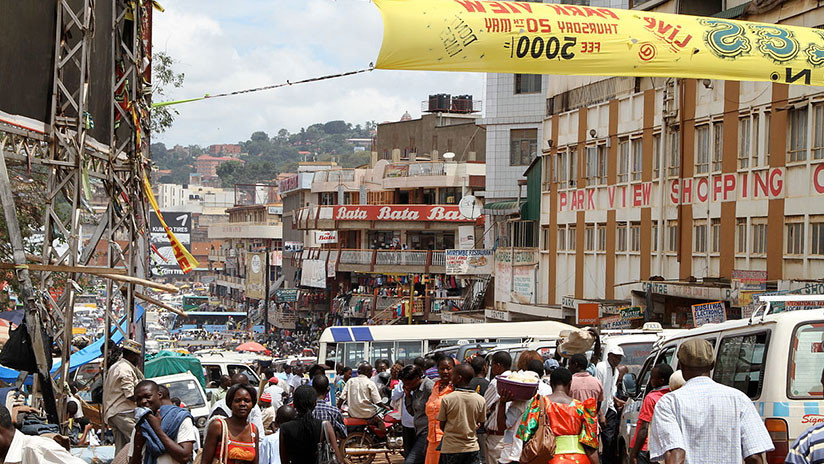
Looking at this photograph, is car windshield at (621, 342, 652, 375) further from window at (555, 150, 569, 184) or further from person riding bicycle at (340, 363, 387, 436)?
window at (555, 150, 569, 184)

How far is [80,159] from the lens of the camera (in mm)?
13492

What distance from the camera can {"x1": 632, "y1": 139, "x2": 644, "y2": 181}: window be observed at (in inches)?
1249

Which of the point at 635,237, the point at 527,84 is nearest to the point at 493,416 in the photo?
the point at 635,237

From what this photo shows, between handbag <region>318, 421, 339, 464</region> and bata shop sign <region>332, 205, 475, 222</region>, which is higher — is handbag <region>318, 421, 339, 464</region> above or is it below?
below

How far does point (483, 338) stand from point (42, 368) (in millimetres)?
14856

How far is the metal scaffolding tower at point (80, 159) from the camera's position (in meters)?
12.6

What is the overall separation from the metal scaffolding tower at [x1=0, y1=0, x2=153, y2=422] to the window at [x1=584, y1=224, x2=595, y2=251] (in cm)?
2065

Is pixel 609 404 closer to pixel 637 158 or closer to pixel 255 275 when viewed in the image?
pixel 637 158

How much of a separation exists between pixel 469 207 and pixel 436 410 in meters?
47.5

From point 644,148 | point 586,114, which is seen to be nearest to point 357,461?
point 644,148

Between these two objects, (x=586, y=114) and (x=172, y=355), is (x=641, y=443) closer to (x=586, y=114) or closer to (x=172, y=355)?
(x=172, y=355)

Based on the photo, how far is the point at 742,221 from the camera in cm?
2666

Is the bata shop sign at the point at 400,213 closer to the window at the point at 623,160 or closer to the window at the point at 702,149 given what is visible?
the window at the point at 623,160

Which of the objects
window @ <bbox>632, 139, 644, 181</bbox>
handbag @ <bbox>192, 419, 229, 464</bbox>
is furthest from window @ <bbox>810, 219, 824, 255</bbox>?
handbag @ <bbox>192, 419, 229, 464</bbox>
